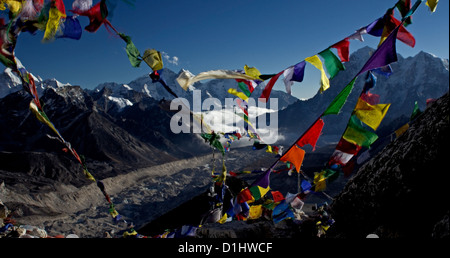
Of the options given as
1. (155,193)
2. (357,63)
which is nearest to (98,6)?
(155,193)

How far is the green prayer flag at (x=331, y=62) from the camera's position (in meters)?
Answer: 3.57

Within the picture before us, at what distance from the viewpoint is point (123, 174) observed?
41.3 metres

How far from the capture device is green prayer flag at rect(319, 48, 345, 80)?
357cm

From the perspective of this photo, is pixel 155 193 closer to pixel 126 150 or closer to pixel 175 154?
pixel 126 150

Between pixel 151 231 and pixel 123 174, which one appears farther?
pixel 123 174

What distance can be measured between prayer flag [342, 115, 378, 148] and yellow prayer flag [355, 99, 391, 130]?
103mm

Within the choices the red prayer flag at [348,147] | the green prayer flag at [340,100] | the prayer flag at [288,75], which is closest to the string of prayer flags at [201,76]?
the prayer flag at [288,75]

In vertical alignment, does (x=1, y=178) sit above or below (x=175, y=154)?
below

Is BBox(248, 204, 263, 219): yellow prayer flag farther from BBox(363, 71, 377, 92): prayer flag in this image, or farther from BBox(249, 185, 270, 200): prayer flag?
BBox(363, 71, 377, 92): prayer flag

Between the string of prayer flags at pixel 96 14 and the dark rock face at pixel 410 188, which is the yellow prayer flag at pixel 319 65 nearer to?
the dark rock face at pixel 410 188

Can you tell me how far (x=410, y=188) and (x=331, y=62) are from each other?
2004mm

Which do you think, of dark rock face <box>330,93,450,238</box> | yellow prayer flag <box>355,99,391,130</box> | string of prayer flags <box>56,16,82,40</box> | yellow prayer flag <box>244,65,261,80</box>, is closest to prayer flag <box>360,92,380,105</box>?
yellow prayer flag <box>355,99,391,130</box>

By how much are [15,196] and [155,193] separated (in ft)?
53.2
